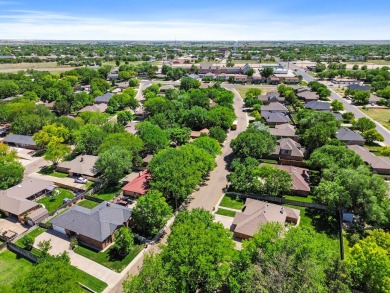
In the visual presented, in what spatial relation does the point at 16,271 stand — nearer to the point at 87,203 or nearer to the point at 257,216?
the point at 87,203

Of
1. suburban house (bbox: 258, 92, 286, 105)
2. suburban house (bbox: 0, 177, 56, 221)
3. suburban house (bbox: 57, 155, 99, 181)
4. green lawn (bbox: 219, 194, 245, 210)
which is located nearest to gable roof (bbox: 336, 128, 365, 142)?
green lawn (bbox: 219, 194, 245, 210)

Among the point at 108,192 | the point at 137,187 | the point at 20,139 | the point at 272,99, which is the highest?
the point at 272,99

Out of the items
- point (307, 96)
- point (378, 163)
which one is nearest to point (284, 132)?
point (378, 163)

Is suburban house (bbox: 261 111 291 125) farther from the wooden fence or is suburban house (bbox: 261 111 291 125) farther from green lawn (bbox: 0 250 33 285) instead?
green lawn (bbox: 0 250 33 285)

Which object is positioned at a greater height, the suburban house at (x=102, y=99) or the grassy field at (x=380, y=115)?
the suburban house at (x=102, y=99)

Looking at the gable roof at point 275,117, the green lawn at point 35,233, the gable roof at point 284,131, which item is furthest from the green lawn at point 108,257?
the gable roof at point 275,117

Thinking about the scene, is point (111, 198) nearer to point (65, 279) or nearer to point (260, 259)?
point (65, 279)

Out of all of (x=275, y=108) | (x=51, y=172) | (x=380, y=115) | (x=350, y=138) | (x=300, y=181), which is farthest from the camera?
(x=275, y=108)

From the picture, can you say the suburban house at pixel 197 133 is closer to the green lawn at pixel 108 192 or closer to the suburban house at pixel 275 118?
the suburban house at pixel 275 118
